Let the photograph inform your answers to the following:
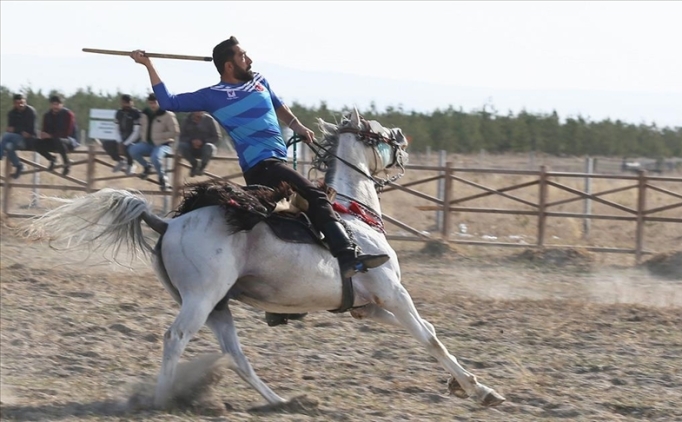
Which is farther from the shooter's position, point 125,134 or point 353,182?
point 125,134

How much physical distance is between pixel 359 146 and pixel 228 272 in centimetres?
151

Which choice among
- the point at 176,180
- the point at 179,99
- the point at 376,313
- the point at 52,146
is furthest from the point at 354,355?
the point at 52,146

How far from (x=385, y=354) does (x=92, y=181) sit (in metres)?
9.01

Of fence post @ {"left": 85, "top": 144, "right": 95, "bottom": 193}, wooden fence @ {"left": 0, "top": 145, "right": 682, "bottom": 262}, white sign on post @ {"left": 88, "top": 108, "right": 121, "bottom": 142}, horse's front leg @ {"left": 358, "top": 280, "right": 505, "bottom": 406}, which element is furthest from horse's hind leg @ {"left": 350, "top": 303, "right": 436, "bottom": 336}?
white sign on post @ {"left": 88, "top": 108, "right": 121, "bottom": 142}

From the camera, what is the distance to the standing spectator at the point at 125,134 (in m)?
15.2

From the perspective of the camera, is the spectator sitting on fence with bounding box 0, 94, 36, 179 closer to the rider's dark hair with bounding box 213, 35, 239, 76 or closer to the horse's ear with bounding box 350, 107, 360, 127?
the horse's ear with bounding box 350, 107, 360, 127

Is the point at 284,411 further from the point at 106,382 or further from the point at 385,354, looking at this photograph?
the point at 385,354

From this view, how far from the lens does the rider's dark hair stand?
6.35 metres

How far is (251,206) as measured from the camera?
605 centimetres

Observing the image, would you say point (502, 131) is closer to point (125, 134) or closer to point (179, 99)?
point (125, 134)

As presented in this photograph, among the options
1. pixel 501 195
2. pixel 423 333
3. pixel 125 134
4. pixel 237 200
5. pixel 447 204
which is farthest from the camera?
pixel 125 134

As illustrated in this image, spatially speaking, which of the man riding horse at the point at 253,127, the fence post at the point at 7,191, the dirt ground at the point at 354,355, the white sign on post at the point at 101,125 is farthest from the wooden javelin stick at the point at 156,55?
the white sign on post at the point at 101,125

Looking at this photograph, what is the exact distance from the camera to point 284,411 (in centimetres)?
613

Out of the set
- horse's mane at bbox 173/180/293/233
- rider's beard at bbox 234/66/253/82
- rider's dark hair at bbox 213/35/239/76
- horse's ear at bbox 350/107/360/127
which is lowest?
horse's mane at bbox 173/180/293/233
